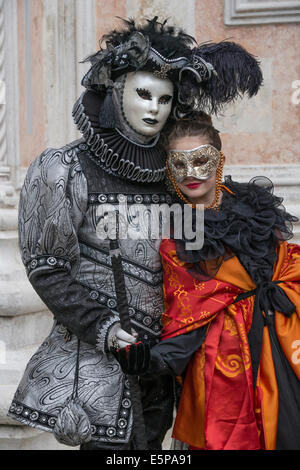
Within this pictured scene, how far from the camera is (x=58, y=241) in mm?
1918

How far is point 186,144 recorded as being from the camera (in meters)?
2.05

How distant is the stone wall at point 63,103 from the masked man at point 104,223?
4.35 ft

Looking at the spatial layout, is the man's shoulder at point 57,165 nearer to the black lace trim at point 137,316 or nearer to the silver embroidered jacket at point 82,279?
the silver embroidered jacket at point 82,279

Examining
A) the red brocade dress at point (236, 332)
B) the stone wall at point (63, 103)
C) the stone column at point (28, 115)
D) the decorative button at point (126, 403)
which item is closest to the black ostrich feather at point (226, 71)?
the red brocade dress at point (236, 332)

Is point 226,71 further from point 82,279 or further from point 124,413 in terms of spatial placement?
→ point 124,413

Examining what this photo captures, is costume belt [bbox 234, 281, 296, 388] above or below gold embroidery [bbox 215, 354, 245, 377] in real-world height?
above

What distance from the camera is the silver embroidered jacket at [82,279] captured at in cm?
192

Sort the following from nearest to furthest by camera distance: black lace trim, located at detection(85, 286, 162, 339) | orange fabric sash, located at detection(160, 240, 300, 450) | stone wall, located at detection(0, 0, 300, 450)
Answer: orange fabric sash, located at detection(160, 240, 300, 450) < black lace trim, located at detection(85, 286, 162, 339) < stone wall, located at detection(0, 0, 300, 450)

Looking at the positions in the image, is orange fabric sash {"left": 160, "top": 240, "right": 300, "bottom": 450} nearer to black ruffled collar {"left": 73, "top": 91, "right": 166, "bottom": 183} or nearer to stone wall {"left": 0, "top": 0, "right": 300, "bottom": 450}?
black ruffled collar {"left": 73, "top": 91, "right": 166, "bottom": 183}

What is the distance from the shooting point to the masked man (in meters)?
1.92

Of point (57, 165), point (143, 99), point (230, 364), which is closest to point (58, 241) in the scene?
point (57, 165)

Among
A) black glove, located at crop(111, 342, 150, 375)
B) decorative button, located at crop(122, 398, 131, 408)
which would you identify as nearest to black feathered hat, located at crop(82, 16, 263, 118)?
black glove, located at crop(111, 342, 150, 375)

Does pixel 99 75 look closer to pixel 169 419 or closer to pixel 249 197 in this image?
pixel 249 197

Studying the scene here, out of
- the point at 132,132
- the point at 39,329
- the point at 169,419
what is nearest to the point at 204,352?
the point at 169,419
